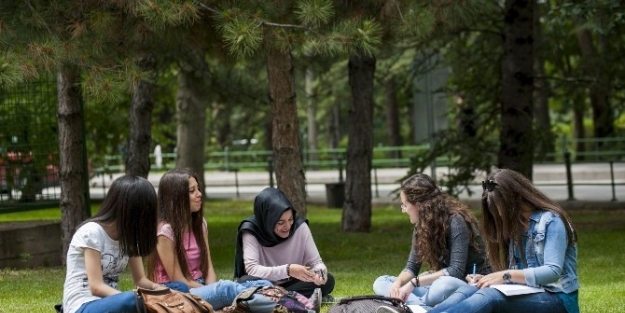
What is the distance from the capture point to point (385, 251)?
50.1 ft

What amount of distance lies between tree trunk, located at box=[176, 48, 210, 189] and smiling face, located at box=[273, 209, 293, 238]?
29.8 ft

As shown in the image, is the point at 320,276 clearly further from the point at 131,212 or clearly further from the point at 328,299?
the point at 131,212

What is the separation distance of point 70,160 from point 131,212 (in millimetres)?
7348

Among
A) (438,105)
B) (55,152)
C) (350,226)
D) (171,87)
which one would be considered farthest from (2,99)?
(171,87)

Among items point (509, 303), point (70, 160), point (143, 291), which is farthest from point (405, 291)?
point (70, 160)

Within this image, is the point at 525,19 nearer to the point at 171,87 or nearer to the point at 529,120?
the point at 529,120

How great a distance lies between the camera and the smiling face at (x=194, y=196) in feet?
26.7

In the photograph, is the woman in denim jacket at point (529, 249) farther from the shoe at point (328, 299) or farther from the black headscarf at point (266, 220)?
the shoe at point (328, 299)

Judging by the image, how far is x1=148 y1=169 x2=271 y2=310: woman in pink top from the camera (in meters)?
7.96

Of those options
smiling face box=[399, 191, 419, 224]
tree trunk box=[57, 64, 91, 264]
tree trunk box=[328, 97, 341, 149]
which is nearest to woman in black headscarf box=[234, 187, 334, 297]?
smiling face box=[399, 191, 419, 224]

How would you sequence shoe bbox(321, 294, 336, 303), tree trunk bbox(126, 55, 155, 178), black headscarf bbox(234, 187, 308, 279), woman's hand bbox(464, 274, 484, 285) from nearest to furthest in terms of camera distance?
1. woman's hand bbox(464, 274, 484, 285)
2. black headscarf bbox(234, 187, 308, 279)
3. shoe bbox(321, 294, 336, 303)
4. tree trunk bbox(126, 55, 155, 178)

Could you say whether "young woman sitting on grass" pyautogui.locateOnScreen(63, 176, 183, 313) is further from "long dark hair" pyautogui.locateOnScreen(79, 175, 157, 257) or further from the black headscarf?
the black headscarf

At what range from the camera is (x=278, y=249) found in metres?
8.54

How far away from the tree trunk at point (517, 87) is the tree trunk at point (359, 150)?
1935mm
